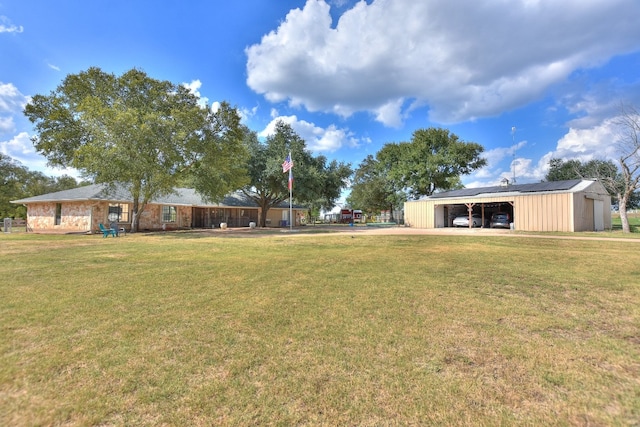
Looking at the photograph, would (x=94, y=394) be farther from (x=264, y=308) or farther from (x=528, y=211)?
(x=528, y=211)

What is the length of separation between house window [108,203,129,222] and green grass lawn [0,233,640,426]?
1953 centimetres

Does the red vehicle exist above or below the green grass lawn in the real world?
above

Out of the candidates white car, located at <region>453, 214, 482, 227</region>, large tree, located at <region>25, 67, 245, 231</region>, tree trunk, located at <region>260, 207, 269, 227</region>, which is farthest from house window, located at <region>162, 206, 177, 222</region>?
white car, located at <region>453, 214, 482, 227</region>

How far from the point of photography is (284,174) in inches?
1156

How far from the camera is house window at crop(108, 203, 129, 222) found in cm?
2383

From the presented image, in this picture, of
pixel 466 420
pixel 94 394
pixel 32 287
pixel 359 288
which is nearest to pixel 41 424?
pixel 94 394

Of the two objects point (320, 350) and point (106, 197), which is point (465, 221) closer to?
point (320, 350)

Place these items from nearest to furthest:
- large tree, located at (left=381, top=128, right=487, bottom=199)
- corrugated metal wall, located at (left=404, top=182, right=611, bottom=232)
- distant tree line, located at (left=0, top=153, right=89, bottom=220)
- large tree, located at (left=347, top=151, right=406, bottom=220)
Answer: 1. corrugated metal wall, located at (left=404, top=182, right=611, bottom=232)
2. distant tree line, located at (left=0, top=153, right=89, bottom=220)
3. large tree, located at (left=381, top=128, right=487, bottom=199)
4. large tree, located at (left=347, top=151, right=406, bottom=220)

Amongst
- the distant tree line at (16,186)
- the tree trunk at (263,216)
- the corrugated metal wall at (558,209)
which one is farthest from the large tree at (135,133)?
the distant tree line at (16,186)

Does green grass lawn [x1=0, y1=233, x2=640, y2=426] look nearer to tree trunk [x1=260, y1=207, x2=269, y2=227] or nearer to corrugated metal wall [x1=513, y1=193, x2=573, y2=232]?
corrugated metal wall [x1=513, y1=193, x2=573, y2=232]

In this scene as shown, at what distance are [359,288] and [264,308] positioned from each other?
187 cm

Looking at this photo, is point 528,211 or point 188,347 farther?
point 528,211

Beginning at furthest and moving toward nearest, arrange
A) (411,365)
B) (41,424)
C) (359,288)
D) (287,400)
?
(359,288), (411,365), (287,400), (41,424)

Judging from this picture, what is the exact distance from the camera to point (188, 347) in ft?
11.1
